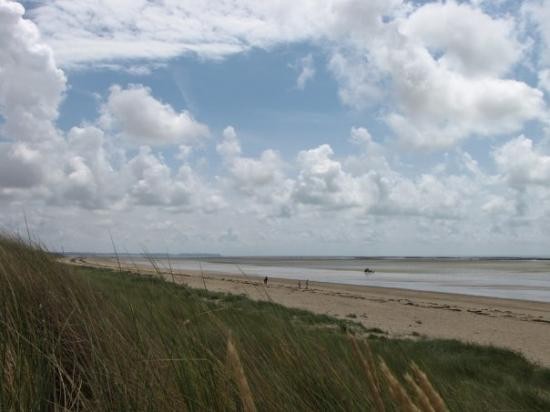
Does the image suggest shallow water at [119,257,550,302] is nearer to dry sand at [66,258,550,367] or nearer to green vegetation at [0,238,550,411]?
green vegetation at [0,238,550,411]

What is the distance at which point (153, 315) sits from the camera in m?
3.23

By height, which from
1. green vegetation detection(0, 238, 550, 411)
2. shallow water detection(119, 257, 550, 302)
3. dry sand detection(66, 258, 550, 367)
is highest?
green vegetation detection(0, 238, 550, 411)

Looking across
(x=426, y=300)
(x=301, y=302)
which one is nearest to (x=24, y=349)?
(x=301, y=302)

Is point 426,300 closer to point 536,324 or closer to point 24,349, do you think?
point 536,324

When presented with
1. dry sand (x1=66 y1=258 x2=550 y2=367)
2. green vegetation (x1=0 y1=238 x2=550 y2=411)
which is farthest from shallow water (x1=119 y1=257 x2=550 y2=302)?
dry sand (x1=66 y1=258 x2=550 y2=367)

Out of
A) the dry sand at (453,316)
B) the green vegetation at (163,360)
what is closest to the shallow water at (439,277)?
the green vegetation at (163,360)

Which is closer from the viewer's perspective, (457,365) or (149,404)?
(149,404)

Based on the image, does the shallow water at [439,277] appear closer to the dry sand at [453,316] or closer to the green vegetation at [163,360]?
the green vegetation at [163,360]

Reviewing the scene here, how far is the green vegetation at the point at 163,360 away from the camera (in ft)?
7.06

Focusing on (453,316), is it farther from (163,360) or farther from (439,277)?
(439,277)

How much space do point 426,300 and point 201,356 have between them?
29222 mm

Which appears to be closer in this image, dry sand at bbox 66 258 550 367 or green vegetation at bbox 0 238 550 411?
green vegetation at bbox 0 238 550 411

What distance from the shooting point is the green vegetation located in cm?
215

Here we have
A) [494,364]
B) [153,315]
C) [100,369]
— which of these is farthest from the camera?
[494,364]
